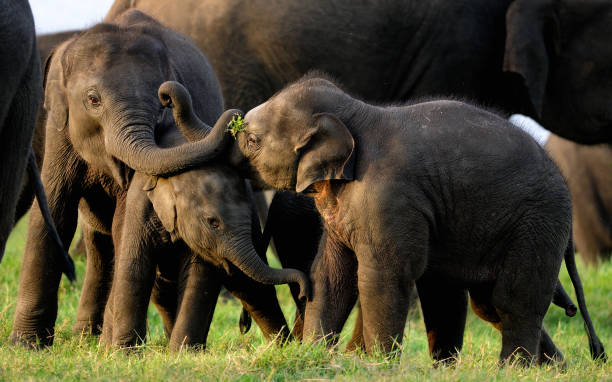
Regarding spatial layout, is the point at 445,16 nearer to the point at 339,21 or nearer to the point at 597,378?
the point at 339,21

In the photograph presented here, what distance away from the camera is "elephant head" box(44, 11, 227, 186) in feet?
18.4

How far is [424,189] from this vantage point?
16.7ft

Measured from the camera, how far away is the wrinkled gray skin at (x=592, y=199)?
14047mm

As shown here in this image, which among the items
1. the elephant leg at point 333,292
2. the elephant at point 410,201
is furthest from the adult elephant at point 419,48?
the elephant leg at point 333,292

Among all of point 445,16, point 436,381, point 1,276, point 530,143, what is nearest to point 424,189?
point 530,143

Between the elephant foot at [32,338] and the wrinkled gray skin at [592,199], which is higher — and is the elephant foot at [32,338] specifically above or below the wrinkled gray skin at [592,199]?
above

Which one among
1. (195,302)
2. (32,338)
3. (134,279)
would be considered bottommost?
(32,338)

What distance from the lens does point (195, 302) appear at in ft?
17.8

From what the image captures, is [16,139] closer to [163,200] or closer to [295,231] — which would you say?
[163,200]

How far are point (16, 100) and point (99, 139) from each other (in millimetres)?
1215

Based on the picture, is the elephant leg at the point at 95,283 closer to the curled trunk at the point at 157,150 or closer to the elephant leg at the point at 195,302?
the curled trunk at the point at 157,150

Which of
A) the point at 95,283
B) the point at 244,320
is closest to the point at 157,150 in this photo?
the point at 244,320

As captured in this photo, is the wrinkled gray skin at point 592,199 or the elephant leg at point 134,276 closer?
the elephant leg at point 134,276

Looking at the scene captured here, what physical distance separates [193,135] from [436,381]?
1.94 metres
